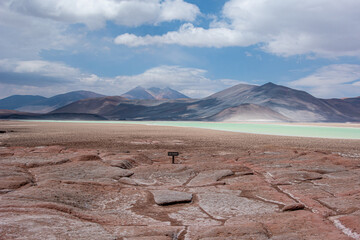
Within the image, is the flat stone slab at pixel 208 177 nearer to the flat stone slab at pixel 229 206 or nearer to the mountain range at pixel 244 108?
the flat stone slab at pixel 229 206

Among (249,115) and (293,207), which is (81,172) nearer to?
(293,207)

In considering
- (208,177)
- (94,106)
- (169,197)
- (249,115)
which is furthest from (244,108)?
(169,197)

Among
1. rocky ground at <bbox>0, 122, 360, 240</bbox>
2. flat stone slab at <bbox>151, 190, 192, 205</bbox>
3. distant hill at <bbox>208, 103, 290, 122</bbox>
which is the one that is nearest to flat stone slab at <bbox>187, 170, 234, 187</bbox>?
rocky ground at <bbox>0, 122, 360, 240</bbox>

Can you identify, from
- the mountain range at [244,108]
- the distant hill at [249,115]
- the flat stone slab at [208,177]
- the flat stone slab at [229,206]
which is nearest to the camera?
the flat stone slab at [229,206]

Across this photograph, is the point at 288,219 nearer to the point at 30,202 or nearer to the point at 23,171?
the point at 30,202

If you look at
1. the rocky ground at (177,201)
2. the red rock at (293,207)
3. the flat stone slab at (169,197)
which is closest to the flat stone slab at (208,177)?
the rocky ground at (177,201)

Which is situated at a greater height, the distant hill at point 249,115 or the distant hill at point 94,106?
the distant hill at point 94,106

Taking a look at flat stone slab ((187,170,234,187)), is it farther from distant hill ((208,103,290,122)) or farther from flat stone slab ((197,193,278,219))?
distant hill ((208,103,290,122))

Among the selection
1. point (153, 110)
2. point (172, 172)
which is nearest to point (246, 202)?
point (172, 172)
